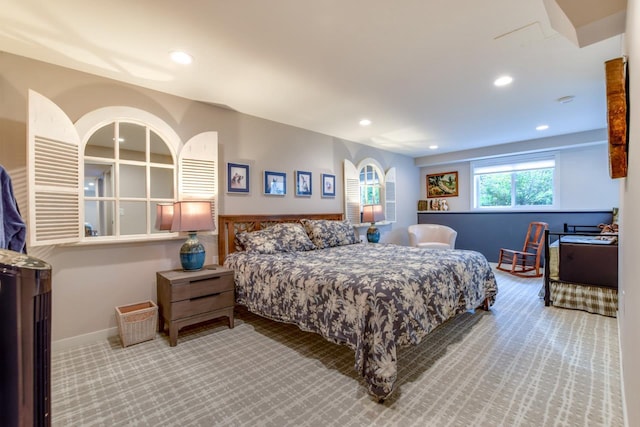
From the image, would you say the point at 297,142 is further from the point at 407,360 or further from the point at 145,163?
the point at 407,360

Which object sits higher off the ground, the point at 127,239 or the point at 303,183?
the point at 303,183

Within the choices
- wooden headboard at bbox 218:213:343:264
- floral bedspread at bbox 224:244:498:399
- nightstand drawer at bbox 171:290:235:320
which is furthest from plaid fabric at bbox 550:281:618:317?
nightstand drawer at bbox 171:290:235:320

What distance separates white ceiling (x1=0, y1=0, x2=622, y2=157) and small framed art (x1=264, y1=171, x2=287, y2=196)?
0.76 metres

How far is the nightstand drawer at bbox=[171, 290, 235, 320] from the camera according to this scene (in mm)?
2486

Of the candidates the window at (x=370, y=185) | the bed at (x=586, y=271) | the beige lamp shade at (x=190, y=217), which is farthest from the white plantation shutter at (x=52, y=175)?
the bed at (x=586, y=271)

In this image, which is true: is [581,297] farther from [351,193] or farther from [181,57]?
[181,57]

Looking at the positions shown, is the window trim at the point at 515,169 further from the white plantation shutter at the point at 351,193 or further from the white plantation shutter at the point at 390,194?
the white plantation shutter at the point at 351,193

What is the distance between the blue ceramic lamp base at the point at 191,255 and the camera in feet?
8.93

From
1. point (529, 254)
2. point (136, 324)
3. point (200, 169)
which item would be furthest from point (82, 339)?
point (529, 254)

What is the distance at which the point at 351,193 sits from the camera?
4852 mm

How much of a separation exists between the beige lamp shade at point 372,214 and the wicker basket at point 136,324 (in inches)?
129

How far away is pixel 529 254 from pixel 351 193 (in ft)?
9.65

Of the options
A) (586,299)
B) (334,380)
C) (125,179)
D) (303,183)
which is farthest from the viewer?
(303,183)

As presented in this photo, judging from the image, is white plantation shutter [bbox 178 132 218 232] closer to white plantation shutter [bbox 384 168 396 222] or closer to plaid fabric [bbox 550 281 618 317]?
white plantation shutter [bbox 384 168 396 222]
